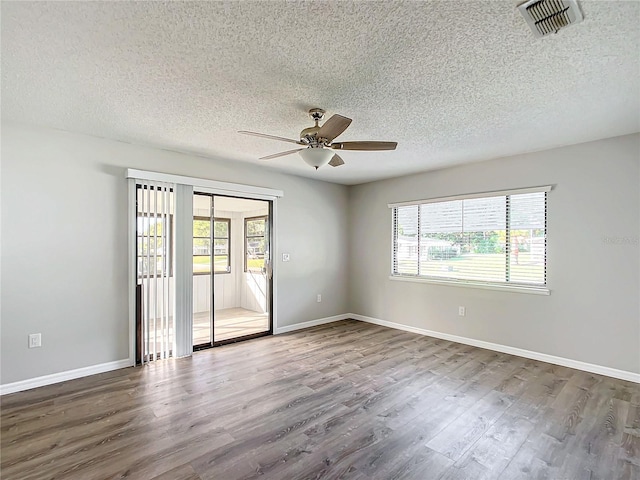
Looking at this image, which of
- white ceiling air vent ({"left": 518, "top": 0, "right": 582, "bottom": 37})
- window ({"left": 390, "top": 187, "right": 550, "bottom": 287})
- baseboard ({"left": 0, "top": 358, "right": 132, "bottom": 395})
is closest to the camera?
white ceiling air vent ({"left": 518, "top": 0, "right": 582, "bottom": 37})

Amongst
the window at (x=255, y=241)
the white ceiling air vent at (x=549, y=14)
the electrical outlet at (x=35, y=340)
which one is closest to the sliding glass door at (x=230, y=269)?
the window at (x=255, y=241)

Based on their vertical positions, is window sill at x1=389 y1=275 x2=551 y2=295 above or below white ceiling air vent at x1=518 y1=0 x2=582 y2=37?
below

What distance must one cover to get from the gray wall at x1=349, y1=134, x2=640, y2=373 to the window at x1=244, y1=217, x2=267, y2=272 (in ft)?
8.91

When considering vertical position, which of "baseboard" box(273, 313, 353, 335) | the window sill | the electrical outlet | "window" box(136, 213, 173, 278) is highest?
"window" box(136, 213, 173, 278)

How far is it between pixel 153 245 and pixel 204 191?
36.8 inches

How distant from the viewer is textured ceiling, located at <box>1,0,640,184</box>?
5.48 ft

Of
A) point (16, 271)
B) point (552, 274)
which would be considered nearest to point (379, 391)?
point (552, 274)

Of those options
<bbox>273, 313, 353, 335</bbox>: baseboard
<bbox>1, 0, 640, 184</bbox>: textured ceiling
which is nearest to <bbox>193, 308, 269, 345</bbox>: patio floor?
<bbox>273, 313, 353, 335</bbox>: baseboard

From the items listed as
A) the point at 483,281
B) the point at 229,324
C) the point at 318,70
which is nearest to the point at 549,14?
the point at 318,70

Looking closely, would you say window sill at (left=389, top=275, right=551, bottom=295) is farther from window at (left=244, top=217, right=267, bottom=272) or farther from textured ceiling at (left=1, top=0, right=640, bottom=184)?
window at (left=244, top=217, right=267, bottom=272)

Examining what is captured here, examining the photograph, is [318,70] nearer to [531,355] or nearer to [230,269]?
[531,355]

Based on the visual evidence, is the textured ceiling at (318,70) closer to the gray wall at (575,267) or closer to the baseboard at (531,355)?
the gray wall at (575,267)

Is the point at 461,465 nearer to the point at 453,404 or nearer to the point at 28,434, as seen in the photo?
the point at 453,404

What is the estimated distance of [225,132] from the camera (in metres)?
3.32
